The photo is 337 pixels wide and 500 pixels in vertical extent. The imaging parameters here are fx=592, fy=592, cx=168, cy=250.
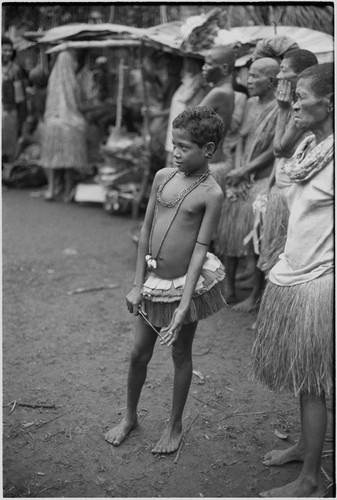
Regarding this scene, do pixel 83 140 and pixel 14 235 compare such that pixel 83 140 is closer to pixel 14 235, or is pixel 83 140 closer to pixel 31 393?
pixel 14 235

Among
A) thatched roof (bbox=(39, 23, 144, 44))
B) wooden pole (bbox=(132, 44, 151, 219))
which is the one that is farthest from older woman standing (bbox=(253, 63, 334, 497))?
wooden pole (bbox=(132, 44, 151, 219))

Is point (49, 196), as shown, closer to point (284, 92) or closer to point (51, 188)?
point (51, 188)

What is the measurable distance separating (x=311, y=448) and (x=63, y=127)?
6226 mm

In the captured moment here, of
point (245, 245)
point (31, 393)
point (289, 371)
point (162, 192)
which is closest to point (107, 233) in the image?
point (245, 245)

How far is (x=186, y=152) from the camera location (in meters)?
2.44

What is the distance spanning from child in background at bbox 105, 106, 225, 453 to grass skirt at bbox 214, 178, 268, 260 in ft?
5.85

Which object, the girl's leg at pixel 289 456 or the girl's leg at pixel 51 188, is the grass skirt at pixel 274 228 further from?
the girl's leg at pixel 51 188

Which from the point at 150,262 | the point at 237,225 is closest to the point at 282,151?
the point at 237,225

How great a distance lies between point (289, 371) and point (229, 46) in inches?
113

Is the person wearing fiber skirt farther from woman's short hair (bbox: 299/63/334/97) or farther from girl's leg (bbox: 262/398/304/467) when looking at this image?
girl's leg (bbox: 262/398/304/467)

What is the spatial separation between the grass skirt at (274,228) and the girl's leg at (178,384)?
117cm

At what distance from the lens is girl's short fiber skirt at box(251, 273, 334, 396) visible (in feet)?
7.34

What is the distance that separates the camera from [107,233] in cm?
669

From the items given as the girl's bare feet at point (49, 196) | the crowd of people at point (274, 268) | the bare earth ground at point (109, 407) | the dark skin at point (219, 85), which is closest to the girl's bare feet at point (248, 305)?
the bare earth ground at point (109, 407)
